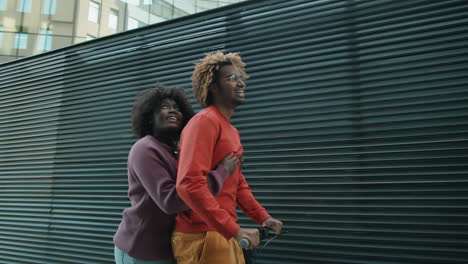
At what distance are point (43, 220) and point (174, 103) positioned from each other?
366 centimetres

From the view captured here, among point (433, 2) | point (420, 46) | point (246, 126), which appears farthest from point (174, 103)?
point (433, 2)

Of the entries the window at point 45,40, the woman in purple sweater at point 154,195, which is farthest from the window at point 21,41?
the woman in purple sweater at point 154,195

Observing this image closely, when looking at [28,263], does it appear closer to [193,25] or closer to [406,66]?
[193,25]

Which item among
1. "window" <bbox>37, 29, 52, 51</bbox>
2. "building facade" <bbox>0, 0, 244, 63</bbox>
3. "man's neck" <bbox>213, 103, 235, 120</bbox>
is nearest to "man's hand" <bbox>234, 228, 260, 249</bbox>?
"man's neck" <bbox>213, 103, 235, 120</bbox>

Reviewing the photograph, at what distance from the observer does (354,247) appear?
3127 mm

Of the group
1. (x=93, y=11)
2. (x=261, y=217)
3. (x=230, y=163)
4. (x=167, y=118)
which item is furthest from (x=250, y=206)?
(x=93, y=11)

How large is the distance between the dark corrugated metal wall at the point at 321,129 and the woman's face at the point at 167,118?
1429 millimetres

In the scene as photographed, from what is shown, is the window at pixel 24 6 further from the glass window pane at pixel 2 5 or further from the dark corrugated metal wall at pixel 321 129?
the dark corrugated metal wall at pixel 321 129

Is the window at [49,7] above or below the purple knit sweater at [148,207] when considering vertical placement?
above

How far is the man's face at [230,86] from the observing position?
2.16 meters

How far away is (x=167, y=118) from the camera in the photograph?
2.44 metres

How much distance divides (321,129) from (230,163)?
1696mm

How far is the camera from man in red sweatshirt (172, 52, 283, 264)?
5.81ft

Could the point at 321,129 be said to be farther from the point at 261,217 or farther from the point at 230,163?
the point at 230,163
